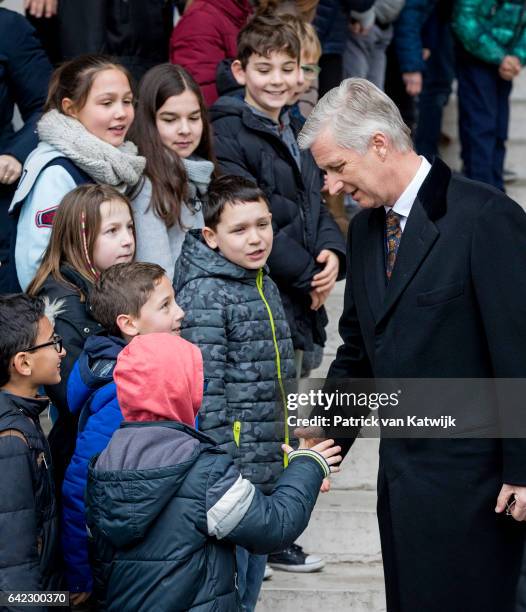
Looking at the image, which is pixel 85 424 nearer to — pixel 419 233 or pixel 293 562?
pixel 419 233

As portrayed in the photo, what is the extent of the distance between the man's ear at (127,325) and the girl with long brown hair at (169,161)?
0.77m

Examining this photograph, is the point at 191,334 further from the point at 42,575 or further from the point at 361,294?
the point at 42,575

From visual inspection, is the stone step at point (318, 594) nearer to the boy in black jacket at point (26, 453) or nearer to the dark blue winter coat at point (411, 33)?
the boy in black jacket at point (26, 453)

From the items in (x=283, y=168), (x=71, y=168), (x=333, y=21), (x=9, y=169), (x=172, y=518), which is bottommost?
(x=172, y=518)

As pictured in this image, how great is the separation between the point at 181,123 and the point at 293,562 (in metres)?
1.75

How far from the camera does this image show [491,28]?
7102 millimetres

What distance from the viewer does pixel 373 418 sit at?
17.5ft

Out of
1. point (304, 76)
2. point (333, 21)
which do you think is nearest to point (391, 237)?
point (304, 76)

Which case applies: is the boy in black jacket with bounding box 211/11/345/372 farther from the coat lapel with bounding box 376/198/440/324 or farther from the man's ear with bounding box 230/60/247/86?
the coat lapel with bounding box 376/198/440/324

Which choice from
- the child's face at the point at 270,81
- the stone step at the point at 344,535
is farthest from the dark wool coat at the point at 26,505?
the child's face at the point at 270,81

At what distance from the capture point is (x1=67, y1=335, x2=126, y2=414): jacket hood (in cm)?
349

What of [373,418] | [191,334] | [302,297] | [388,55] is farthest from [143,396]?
[388,55]

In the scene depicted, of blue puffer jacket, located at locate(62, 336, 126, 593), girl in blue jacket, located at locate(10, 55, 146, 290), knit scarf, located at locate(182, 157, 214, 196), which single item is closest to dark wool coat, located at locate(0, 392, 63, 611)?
blue puffer jacket, located at locate(62, 336, 126, 593)

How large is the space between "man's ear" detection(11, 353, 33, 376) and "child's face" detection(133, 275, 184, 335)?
0.37 meters
